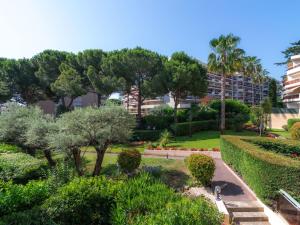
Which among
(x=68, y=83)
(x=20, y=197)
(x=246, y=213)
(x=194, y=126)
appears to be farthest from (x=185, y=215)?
(x=68, y=83)

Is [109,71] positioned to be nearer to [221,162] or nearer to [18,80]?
[18,80]

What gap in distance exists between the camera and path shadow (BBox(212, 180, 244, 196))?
11889 mm

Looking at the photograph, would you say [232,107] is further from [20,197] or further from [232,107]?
[20,197]

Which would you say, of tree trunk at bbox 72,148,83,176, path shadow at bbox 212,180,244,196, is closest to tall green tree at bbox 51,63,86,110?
tree trunk at bbox 72,148,83,176

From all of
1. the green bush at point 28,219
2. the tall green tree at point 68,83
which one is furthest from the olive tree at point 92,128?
the tall green tree at point 68,83

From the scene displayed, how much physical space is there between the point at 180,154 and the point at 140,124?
1392 cm

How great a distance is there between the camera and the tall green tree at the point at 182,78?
30.3 metres

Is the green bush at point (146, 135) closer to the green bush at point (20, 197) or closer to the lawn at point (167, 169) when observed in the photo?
the lawn at point (167, 169)

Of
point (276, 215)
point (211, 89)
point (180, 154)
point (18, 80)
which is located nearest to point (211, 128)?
point (180, 154)

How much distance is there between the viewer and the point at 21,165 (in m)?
11.2

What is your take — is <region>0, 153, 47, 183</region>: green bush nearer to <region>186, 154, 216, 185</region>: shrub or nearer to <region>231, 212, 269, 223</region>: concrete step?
<region>186, 154, 216, 185</region>: shrub

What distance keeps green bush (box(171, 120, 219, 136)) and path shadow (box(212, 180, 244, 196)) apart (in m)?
16.6

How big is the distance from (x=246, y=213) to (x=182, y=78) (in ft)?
71.1

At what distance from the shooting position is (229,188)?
12.5 meters
